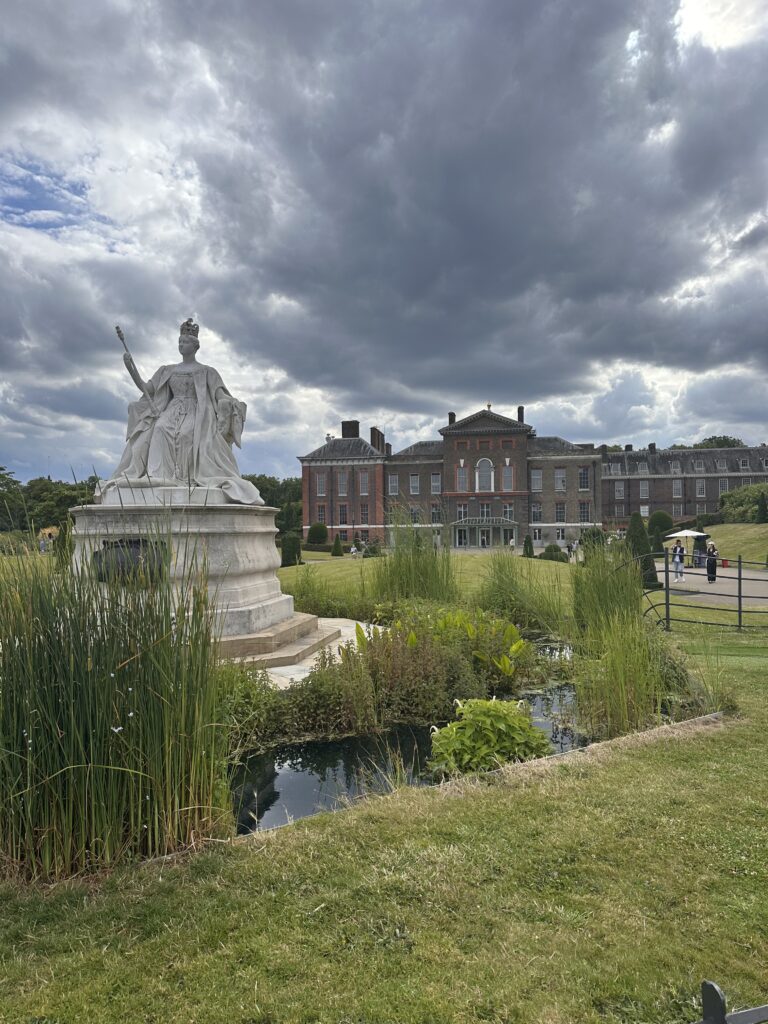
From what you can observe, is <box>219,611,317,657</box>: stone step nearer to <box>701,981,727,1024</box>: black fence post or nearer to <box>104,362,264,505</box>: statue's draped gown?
<box>104,362,264,505</box>: statue's draped gown

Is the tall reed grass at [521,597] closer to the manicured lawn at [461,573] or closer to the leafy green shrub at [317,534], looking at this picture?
the manicured lawn at [461,573]

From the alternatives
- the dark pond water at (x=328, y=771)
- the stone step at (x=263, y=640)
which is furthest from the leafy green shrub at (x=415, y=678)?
the stone step at (x=263, y=640)

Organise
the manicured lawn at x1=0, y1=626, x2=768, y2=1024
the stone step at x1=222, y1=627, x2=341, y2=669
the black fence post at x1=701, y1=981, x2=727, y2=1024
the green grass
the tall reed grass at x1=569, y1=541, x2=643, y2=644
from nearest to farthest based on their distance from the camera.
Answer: the black fence post at x1=701, y1=981, x2=727, y2=1024 < the manicured lawn at x1=0, y1=626, x2=768, y2=1024 < the tall reed grass at x1=569, y1=541, x2=643, y2=644 < the stone step at x1=222, y1=627, x2=341, y2=669 < the green grass

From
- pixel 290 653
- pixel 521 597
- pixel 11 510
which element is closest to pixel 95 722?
pixel 11 510

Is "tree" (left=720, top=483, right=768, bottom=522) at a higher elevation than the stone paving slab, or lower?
higher

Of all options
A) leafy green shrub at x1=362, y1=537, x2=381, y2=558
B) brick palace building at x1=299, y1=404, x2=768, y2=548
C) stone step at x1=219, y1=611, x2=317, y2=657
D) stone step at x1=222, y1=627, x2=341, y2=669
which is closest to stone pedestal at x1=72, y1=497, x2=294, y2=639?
stone step at x1=219, y1=611, x2=317, y2=657

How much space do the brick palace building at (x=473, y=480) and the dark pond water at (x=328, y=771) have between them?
44292mm

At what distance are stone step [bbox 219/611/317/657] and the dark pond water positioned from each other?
1678 millimetres

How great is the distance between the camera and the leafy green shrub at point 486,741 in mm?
4105

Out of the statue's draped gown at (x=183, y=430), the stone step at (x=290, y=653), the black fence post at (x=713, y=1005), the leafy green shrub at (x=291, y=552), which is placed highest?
the statue's draped gown at (x=183, y=430)

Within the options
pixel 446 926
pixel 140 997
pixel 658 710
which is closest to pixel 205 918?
pixel 140 997

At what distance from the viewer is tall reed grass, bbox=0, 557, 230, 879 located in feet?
8.67

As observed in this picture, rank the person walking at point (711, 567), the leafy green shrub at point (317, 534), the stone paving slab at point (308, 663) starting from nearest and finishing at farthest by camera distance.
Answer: the stone paving slab at point (308, 663)
the person walking at point (711, 567)
the leafy green shrub at point (317, 534)

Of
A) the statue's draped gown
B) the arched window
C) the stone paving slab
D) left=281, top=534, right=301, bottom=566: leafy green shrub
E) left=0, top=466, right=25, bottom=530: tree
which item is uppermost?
the arched window
